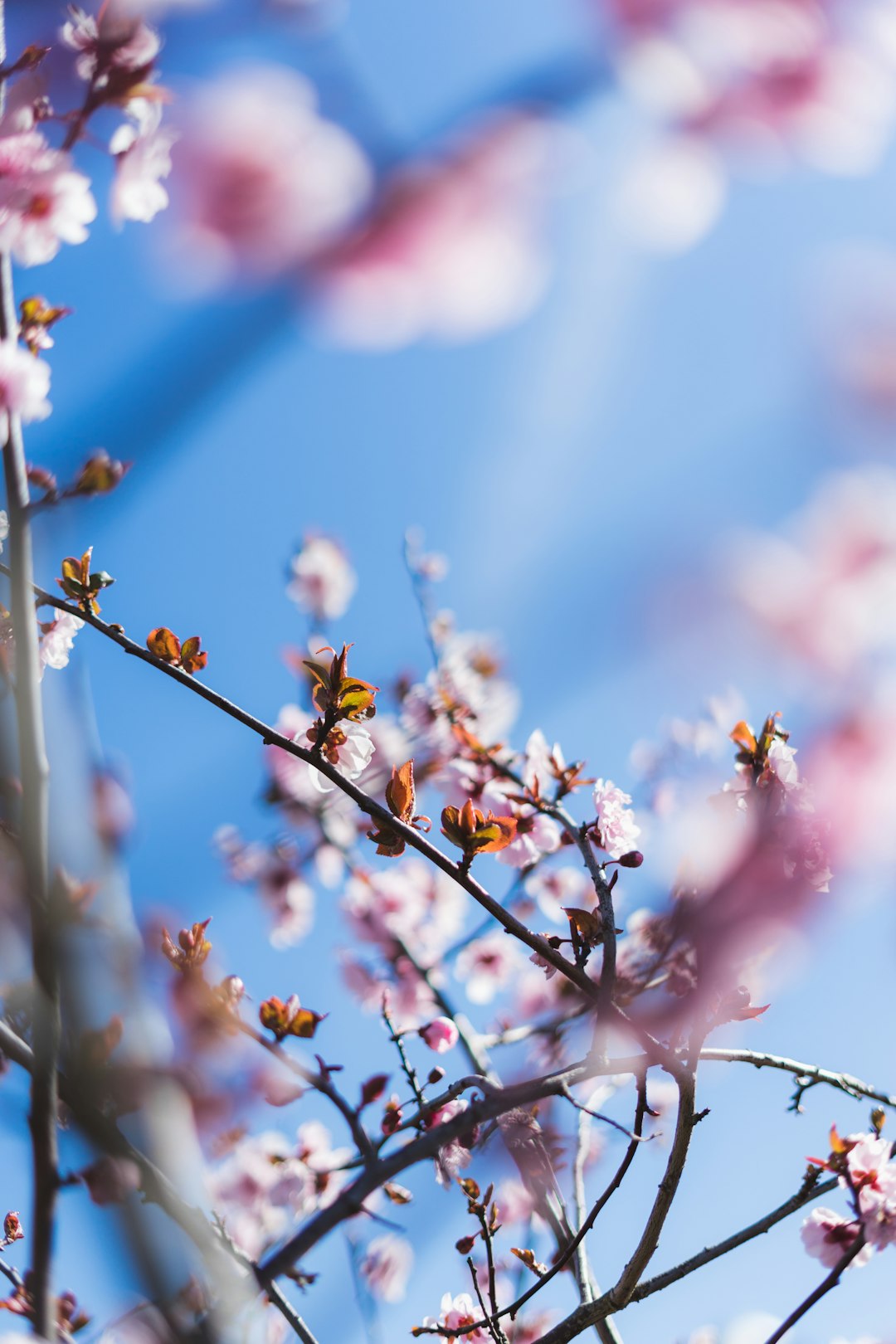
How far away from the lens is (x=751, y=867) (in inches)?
53.6

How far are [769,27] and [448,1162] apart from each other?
6.65 feet

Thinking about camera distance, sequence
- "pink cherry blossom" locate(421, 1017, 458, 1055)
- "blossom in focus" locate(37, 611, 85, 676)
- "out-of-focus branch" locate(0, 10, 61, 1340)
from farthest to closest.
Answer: "pink cherry blossom" locate(421, 1017, 458, 1055) < "blossom in focus" locate(37, 611, 85, 676) < "out-of-focus branch" locate(0, 10, 61, 1340)

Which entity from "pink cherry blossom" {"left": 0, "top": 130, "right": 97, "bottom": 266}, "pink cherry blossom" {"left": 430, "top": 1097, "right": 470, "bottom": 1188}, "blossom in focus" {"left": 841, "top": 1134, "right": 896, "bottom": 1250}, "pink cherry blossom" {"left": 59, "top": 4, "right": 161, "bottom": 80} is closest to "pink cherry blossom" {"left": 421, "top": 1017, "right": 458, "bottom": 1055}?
"pink cherry blossom" {"left": 430, "top": 1097, "right": 470, "bottom": 1188}

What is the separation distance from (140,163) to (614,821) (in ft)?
5.43

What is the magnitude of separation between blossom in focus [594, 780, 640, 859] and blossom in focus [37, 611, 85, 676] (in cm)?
142

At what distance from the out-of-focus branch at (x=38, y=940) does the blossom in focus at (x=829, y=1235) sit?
6.03ft

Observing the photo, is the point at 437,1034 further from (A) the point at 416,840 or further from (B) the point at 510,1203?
(B) the point at 510,1203

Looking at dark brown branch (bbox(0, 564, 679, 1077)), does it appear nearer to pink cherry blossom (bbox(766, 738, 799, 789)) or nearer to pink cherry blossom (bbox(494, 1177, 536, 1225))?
pink cherry blossom (bbox(766, 738, 799, 789))

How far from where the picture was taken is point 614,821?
1941 millimetres

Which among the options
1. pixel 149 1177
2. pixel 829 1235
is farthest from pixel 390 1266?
pixel 149 1177

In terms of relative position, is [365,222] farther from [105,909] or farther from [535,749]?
[535,749]

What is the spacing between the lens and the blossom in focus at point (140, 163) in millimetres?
1426

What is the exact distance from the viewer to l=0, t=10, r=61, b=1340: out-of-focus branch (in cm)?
71

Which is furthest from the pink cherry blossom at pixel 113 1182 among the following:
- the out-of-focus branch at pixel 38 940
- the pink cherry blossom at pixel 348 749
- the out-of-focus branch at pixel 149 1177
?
the pink cherry blossom at pixel 348 749
